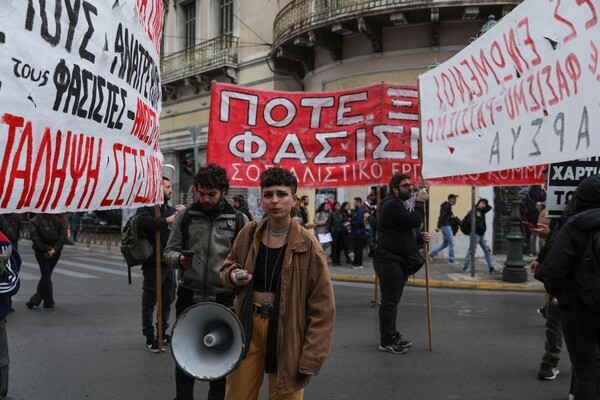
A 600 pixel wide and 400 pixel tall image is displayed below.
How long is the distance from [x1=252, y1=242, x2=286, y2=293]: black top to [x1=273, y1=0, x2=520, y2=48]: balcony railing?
13636 mm

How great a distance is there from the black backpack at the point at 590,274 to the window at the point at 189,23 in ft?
78.1

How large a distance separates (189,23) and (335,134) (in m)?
20.0

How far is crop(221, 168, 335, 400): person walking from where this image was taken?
10.1ft

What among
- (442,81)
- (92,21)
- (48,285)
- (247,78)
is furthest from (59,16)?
→ (247,78)

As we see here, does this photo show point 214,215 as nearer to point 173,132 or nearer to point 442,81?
point 442,81

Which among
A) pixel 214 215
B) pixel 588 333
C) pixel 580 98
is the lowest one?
pixel 588 333

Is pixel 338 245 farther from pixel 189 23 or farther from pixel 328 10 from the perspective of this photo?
pixel 189 23

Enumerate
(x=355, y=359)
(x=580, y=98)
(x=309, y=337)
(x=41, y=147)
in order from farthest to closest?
(x=355, y=359) → (x=580, y=98) → (x=309, y=337) → (x=41, y=147)

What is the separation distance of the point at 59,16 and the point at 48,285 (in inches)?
274

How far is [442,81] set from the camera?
245 inches

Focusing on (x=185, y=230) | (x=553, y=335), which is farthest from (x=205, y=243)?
(x=553, y=335)

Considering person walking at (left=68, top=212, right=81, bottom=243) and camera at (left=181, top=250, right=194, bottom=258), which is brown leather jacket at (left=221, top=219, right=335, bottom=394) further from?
person walking at (left=68, top=212, right=81, bottom=243)

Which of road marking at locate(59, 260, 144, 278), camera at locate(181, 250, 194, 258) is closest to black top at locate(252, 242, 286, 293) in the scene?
camera at locate(181, 250, 194, 258)

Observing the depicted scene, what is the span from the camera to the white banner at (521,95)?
4004 millimetres
